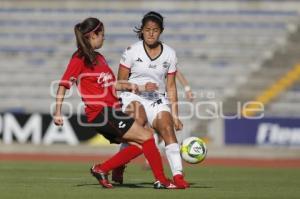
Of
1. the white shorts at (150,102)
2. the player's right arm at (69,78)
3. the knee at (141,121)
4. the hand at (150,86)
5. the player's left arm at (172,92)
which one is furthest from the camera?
the player's left arm at (172,92)

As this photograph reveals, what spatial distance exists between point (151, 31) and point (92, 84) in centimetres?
97

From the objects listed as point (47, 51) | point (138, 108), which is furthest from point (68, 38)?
point (138, 108)

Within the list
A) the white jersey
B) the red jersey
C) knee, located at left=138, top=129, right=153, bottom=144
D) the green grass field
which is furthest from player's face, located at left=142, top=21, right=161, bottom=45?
the green grass field

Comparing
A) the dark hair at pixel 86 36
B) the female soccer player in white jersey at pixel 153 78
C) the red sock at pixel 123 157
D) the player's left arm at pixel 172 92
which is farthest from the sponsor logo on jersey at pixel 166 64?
the red sock at pixel 123 157

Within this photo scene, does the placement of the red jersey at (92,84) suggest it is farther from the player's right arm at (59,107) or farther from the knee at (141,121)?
the knee at (141,121)

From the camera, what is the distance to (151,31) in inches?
400

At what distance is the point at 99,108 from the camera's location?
984cm

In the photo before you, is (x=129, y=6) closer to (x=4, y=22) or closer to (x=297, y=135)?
(x=4, y=22)

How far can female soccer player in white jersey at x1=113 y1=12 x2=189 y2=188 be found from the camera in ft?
33.4

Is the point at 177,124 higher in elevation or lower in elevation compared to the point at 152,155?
higher

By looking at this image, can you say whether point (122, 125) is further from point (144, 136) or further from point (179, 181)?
point (179, 181)

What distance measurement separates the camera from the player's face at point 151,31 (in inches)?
400

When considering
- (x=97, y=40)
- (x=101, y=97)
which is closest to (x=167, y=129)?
(x=101, y=97)

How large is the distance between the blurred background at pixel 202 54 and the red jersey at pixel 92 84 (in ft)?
48.9
